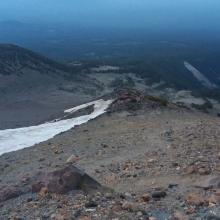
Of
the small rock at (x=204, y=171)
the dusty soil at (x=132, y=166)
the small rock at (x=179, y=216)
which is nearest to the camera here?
the small rock at (x=179, y=216)

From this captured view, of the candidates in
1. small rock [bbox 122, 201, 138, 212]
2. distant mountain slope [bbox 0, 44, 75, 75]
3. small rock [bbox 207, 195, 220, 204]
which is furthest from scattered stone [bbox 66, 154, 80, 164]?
distant mountain slope [bbox 0, 44, 75, 75]

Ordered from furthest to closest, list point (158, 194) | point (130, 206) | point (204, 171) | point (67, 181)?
point (204, 171) → point (67, 181) → point (158, 194) → point (130, 206)

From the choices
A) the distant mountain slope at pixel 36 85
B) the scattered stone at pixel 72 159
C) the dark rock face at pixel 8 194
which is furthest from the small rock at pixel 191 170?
the distant mountain slope at pixel 36 85

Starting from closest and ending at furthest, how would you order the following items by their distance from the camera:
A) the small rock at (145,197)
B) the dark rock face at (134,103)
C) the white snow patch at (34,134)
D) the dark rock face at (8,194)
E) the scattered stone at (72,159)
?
1. the small rock at (145,197)
2. the dark rock face at (8,194)
3. the scattered stone at (72,159)
4. the white snow patch at (34,134)
5. the dark rock face at (134,103)

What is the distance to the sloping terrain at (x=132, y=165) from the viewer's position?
10.1 m

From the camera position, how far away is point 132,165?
14.7 m

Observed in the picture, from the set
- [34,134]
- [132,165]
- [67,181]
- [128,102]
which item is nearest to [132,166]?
[132,165]

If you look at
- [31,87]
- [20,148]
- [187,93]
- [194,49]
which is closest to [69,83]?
[31,87]

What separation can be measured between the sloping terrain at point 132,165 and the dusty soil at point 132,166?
0.01 metres

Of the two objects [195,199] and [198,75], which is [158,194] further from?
A: [198,75]

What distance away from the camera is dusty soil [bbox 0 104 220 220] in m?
10.0

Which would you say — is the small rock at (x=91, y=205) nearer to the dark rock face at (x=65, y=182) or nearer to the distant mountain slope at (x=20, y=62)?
the dark rock face at (x=65, y=182)

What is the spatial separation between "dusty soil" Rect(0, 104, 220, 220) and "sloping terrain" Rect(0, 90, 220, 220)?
1 cm

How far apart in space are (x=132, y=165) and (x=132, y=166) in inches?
4.9
